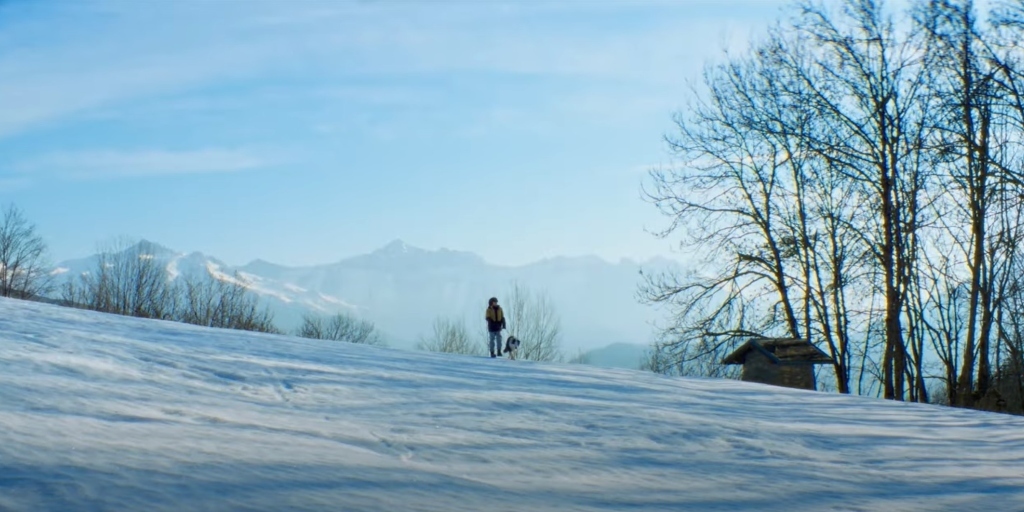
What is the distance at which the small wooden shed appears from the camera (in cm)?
1798

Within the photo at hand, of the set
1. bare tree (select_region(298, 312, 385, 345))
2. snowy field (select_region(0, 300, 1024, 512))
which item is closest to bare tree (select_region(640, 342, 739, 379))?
snowy field (select_region(0, 300, 1024, 512))

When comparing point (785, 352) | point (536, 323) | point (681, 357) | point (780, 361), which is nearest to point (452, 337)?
point (536, 323)

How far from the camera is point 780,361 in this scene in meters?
18.0

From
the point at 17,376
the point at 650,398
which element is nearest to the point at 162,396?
the point at 17,376

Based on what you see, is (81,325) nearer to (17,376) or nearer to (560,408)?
(17,376)

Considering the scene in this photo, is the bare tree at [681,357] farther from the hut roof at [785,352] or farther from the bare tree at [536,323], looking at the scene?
the bare tree at [536,323]

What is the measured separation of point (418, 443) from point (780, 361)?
48.8ft

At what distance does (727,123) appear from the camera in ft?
88.2

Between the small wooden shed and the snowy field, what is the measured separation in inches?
403

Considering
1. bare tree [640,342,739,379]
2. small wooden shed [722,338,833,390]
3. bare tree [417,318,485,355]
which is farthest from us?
bare tree [417,318,485,355]

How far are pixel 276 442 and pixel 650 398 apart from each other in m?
3.96

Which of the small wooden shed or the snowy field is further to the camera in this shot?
the small wooden shed

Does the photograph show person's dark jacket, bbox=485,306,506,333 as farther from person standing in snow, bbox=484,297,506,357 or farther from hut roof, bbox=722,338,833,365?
hut roof, bbox=722,338,833,365

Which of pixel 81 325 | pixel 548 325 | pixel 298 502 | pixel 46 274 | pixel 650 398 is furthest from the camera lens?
pixel 46 274
